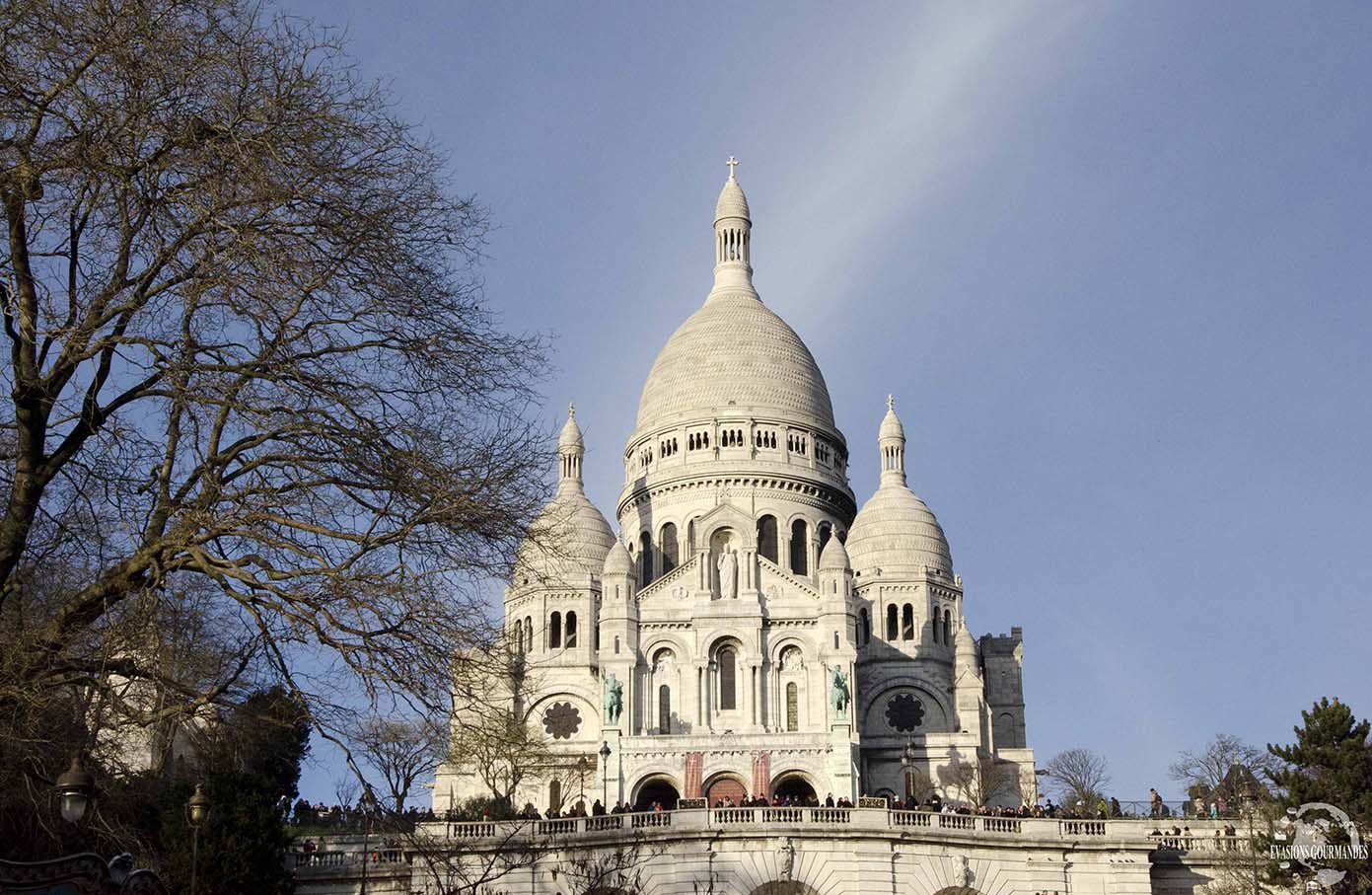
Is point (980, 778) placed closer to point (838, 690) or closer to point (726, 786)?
point (838, 690)

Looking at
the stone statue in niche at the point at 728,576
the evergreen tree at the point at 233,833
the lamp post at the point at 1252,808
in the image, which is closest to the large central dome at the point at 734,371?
the stone statue in niche at the point at 728,576

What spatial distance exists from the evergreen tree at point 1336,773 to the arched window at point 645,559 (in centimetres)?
5175

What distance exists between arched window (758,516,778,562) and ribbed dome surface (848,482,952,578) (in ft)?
14.2

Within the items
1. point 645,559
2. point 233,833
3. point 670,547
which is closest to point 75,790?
point 233,833

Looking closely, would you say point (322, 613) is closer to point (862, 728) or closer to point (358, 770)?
point (358, 770)

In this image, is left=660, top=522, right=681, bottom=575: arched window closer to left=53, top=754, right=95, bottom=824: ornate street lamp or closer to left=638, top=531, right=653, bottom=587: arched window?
left=638, top=531, right=653, bottom=587: arched window

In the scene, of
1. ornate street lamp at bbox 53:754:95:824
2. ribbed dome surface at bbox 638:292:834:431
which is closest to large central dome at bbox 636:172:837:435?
ribbed dome surface at bbox 638:292:834:431

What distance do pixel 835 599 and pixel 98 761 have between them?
5728 cm

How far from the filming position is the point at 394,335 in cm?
1789

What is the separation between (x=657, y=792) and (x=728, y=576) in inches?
463

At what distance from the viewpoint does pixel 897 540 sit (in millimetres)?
97062

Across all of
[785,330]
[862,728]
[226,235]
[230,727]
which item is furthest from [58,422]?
[785,330]

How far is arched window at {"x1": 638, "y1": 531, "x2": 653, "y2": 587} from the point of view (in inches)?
3851

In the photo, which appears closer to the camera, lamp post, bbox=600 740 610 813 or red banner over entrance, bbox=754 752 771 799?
red banner over entrance, bbox=754 752 771 799
